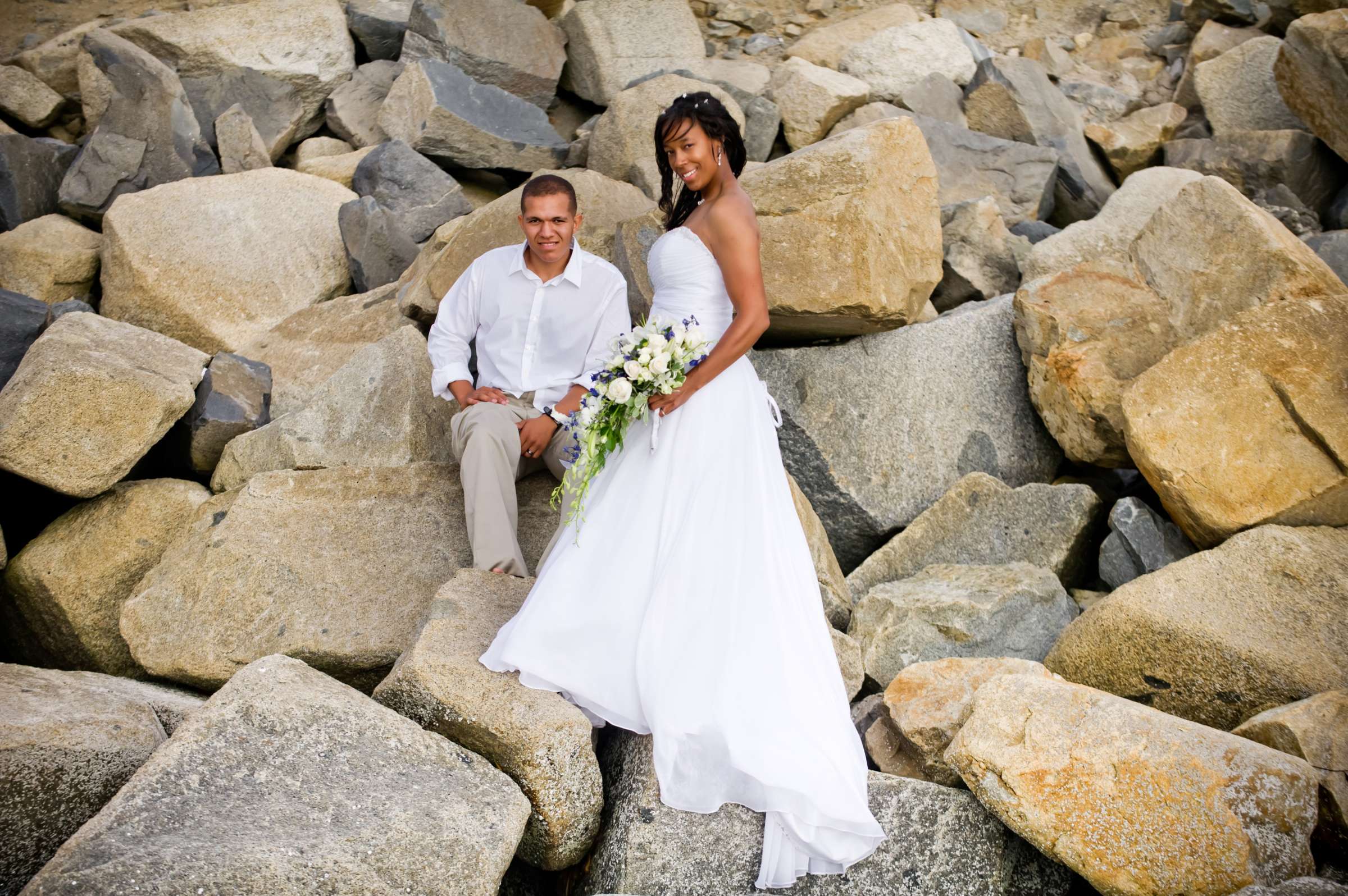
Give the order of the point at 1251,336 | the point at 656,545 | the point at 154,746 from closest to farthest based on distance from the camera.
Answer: the point at 154,746
the point at 656,545
the point at 1251,336

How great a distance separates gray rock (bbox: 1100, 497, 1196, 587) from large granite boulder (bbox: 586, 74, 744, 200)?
3.76 m

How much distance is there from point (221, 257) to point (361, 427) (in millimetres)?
2342

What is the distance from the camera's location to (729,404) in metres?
3.62

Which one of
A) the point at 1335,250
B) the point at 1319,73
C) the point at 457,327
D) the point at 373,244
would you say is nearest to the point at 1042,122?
the point at 1319,73

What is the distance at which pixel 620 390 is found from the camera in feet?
11.1

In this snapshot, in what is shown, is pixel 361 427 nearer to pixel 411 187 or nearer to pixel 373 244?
pixel 373 244

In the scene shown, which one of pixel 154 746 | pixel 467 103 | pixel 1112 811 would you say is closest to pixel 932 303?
pixel 467 103

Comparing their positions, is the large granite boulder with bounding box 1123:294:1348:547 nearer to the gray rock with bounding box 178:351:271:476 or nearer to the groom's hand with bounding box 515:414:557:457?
the groom's hand with bounding box 515:414:557:457

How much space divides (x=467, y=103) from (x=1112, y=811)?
6547 mm

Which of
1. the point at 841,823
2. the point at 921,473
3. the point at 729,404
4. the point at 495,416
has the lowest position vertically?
the point at 921,473

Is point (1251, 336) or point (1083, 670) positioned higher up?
point (1251, 336)

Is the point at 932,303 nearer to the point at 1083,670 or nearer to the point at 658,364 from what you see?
the point at 1083,670

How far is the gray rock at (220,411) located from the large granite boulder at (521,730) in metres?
2.15

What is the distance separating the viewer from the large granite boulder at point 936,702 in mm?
3520
